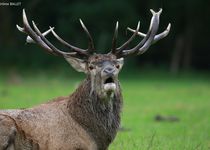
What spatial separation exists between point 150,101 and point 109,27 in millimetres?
14431

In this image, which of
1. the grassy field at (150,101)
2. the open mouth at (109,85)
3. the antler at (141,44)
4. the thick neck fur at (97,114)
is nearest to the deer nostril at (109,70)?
the open mouth at (109,85)

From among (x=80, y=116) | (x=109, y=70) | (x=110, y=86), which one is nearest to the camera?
(x=110, y=86)

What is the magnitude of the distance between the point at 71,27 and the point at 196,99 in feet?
48.2

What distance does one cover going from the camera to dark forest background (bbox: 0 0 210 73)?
34750mm

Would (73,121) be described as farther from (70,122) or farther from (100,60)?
(100,60)

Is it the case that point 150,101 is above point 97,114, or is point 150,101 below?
below

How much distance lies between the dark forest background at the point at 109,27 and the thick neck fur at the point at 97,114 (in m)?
23.7

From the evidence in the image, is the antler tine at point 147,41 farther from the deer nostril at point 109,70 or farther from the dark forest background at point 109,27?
the dark forest background at point 109,27

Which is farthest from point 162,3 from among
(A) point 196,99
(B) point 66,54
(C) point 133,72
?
(B) point 66,54

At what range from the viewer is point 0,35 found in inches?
1409

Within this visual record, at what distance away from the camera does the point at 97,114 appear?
371 inches

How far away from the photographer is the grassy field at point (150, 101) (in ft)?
40.4

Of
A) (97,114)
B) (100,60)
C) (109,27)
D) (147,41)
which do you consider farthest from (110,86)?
(109,27)

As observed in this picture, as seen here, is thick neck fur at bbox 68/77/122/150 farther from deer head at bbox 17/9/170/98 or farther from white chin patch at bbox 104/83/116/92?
white chin patch at bbox 104/83/116/92
